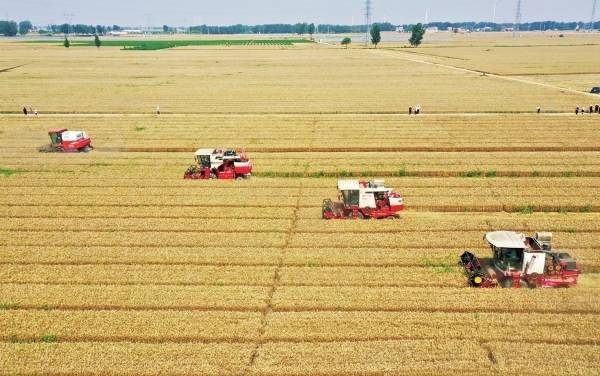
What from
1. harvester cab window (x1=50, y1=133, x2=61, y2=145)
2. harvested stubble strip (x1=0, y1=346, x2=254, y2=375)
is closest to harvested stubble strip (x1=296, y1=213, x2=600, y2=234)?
→ harvested stubble strip (x1=0, y1=346, x2=254, y2=375)

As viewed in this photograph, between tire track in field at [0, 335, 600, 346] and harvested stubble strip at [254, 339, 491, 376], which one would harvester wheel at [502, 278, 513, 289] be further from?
harvested stubble strip at [254, 339, 491, 376]

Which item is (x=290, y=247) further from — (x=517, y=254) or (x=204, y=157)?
(x=204, y=157)

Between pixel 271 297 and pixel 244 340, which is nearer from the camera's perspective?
pixel 244 340

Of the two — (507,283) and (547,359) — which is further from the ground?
(507,283)

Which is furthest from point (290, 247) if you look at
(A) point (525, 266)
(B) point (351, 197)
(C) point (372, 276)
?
(A) point (525, 266)

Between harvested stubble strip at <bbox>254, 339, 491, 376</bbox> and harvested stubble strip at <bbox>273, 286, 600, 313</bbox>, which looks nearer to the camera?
harvested stubble strip at <bbox>254, 339, 491, 376</bbox>

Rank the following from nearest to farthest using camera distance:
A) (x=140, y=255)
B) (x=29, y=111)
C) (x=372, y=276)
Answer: (x=372, y=276) → (x=140, y=255) → (x=29, y=111)
